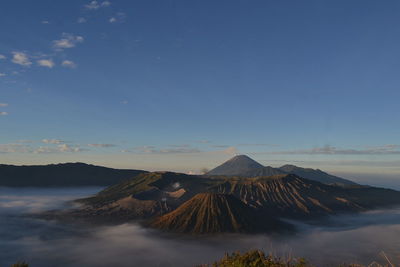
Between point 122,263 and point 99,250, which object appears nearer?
point 122,263

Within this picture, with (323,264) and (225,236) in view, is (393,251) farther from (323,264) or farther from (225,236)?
(225,236)

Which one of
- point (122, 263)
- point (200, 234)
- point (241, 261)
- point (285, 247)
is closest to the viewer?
point (241, 261)

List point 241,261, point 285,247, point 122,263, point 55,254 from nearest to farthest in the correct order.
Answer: point 241,261 < point 122,263 < point 55,254 < point 285,247

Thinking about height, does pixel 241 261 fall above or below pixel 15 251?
above

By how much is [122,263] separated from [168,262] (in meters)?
24.3

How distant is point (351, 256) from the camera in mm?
180250

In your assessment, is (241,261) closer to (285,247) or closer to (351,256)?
(285,247)

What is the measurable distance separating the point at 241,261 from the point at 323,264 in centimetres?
15678

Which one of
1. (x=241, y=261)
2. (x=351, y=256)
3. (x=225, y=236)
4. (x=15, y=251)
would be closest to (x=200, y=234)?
(x=225, y=236)

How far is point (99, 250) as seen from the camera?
179 m

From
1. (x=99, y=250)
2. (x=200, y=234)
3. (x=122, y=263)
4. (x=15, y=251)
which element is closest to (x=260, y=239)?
(x=200, y=234)

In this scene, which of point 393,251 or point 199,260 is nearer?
point 199,260

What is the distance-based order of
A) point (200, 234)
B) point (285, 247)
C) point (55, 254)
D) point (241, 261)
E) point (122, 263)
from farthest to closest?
point (200, 234) < point (285, 247) < point (55, 254) < point (122, 263) < point (241, 261)

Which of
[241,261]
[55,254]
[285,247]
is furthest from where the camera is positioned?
[285,247]
